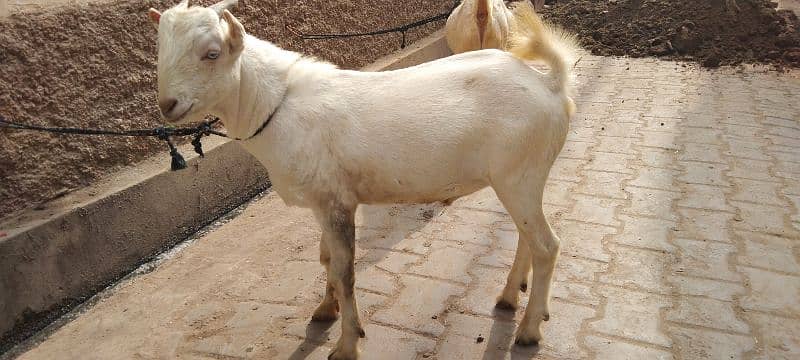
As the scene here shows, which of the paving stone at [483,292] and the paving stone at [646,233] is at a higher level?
the paving stone at [483,292]

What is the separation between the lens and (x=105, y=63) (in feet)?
13.3

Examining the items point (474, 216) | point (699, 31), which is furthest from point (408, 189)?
point (699, 31)

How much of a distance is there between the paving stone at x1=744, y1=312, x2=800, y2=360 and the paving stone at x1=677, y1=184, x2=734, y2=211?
55.8 inches

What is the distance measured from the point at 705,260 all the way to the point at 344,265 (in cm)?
240

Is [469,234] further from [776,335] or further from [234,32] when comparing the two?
[234,32]

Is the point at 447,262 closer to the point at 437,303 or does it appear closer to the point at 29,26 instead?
the point at 437,303

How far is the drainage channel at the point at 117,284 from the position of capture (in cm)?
345

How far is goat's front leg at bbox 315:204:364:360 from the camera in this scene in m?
3.00

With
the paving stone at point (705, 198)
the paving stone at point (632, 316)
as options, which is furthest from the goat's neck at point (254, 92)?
the paving stone at point (705, 198)

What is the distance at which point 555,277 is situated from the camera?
3875mm

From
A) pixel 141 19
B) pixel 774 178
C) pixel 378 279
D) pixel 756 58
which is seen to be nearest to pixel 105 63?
pixel 141 19

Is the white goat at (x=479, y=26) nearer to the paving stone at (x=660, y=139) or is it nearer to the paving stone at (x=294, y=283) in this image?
the paving stone at (x=660, y=139)

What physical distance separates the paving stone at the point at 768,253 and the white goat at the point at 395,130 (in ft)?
5.82

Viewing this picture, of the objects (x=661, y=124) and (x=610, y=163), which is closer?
(x=610, y=163)
